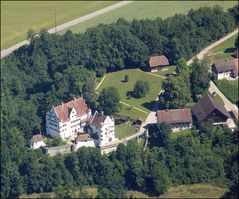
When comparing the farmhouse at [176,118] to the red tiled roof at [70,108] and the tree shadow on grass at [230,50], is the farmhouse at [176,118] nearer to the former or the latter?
the red tiled roof at [70,108]

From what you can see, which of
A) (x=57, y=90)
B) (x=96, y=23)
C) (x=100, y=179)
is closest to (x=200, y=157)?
(x=100, y=179)

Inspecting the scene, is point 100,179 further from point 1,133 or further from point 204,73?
point 204,73

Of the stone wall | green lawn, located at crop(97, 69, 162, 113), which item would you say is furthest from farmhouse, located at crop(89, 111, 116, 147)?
green lawn, located at crop(97, 69, 162, 113)

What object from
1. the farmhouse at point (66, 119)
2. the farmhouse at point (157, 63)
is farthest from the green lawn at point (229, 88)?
the farmhouse at point (66, 119)

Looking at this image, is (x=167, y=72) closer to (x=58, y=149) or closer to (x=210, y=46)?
(x=210, y=46)

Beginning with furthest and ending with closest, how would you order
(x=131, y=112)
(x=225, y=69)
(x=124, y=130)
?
1. (x=225, y=69)
2. (x=131, y=112)
3. (x=124, y=130)

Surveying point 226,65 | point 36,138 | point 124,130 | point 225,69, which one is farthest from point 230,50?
point 36,138
